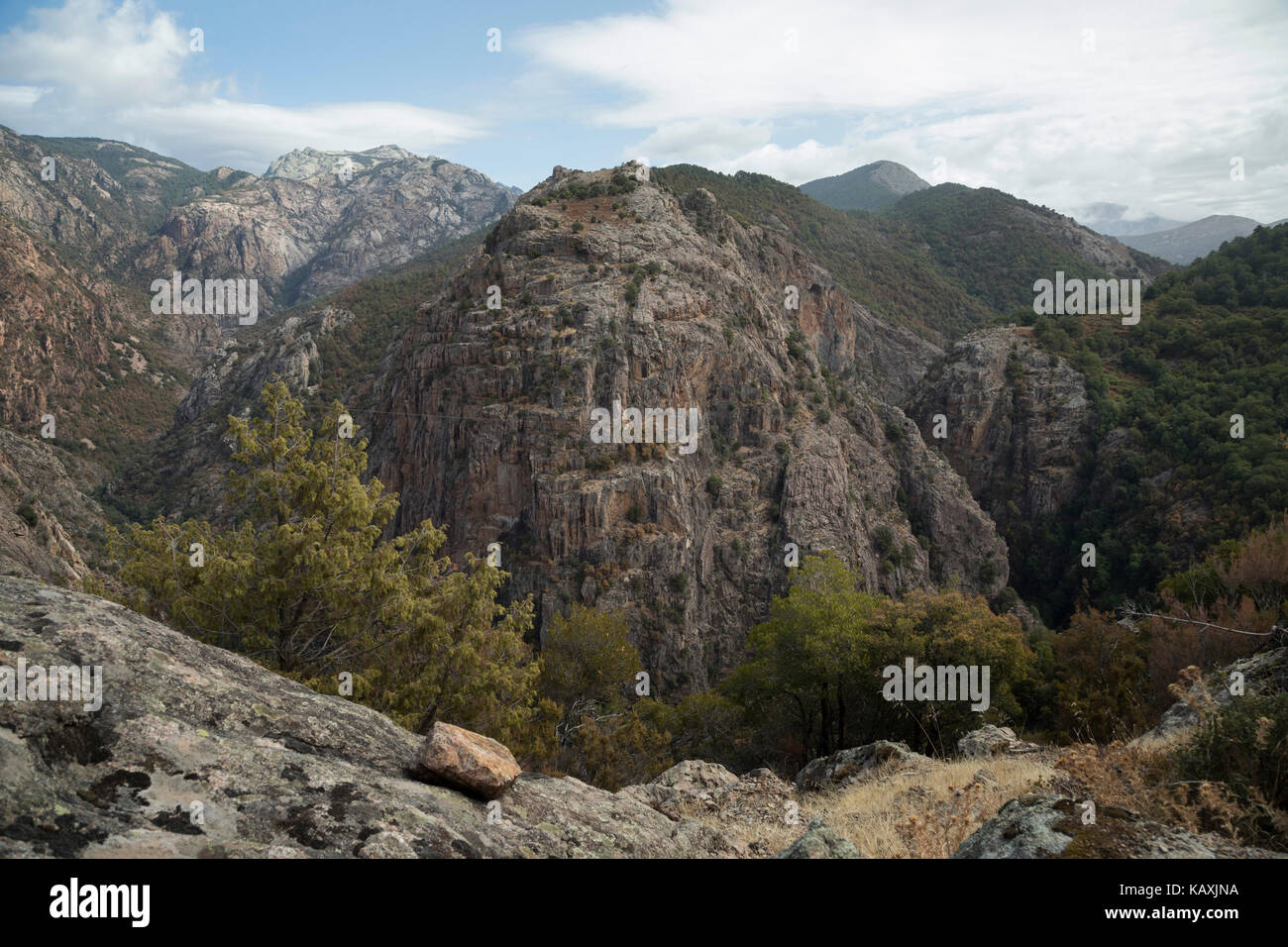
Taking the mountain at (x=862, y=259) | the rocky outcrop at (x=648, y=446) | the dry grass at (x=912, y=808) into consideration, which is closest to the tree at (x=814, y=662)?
the dry grass at (x=912, y=808)

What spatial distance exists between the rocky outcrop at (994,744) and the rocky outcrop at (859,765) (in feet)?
4.13

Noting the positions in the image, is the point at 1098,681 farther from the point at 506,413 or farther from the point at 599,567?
the point at 506,413

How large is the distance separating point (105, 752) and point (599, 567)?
40.4 m

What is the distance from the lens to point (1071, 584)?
61375 millimetres

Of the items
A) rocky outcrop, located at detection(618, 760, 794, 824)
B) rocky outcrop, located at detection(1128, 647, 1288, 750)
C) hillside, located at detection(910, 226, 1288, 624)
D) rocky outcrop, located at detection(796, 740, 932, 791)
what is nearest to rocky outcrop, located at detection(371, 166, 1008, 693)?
hillside, located at detection(910, 226, 1288, 624)

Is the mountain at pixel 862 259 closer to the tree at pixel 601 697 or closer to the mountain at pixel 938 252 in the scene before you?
the mountain at pixel 938 252

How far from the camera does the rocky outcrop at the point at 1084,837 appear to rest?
442 cm

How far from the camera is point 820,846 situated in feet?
17.5

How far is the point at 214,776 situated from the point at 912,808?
25.6 ft

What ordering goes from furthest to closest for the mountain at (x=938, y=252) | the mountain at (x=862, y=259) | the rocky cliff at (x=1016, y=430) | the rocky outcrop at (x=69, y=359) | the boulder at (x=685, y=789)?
the mountain at (x=938, y=252) < the mountain at (x=862, y=259) < the rocky outcrop at (x=69, y=359) < the rocky cliff at (x=1016, y=430) < the boulder at (x=685, y=789)

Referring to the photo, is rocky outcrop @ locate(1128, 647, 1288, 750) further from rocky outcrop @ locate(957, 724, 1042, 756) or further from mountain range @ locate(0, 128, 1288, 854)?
mountain range @ locate(0, 128, 1288, 854)

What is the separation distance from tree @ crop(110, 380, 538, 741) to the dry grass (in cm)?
535
